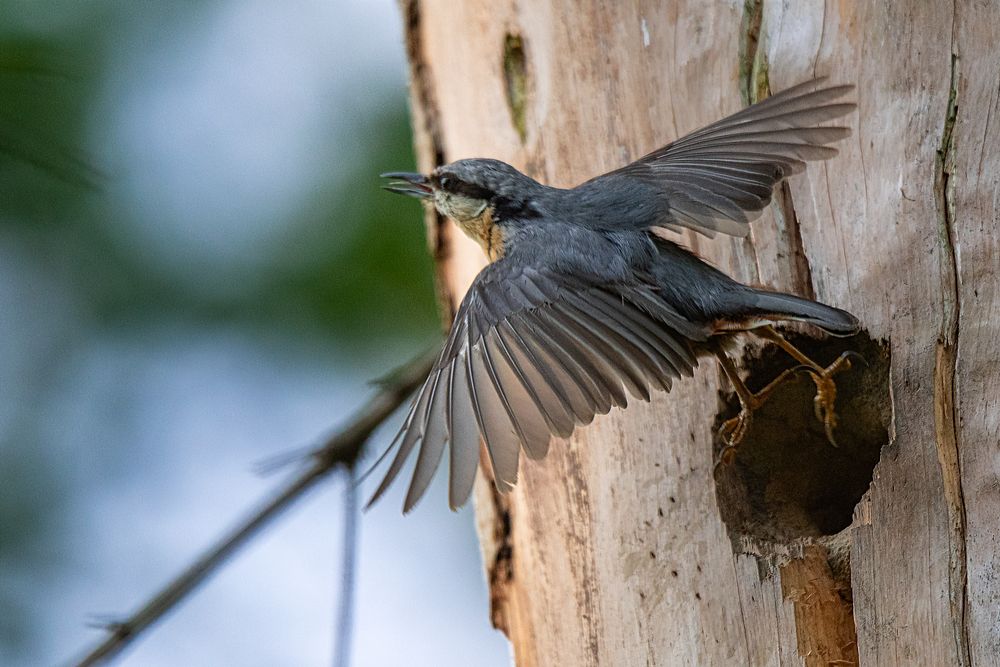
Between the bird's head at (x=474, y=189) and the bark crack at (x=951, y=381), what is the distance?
102 cm

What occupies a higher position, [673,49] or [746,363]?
[673,49]

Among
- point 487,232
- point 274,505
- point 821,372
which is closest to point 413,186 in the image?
point 487,232

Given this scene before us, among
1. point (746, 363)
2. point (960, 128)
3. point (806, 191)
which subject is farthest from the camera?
point (746, 363)

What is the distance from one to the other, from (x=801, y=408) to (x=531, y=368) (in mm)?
741

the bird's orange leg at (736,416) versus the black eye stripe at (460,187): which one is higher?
the black eye stripe at (460,187)

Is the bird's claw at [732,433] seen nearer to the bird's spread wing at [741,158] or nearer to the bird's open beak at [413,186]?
the bird's spread wing at [741,158]

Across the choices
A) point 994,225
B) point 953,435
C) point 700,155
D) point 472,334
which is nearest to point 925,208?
point 994,225

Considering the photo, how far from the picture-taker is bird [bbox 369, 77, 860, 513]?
6.66 feet

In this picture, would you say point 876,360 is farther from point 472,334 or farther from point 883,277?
point 472,334

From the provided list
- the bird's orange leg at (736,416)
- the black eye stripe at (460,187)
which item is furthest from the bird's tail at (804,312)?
the black eye stripe at (460,187)

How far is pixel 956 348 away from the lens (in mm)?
1923

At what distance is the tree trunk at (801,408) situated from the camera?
6.18 ft

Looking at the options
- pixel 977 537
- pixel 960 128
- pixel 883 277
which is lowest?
pixel 977 537

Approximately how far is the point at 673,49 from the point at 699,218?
40cm
